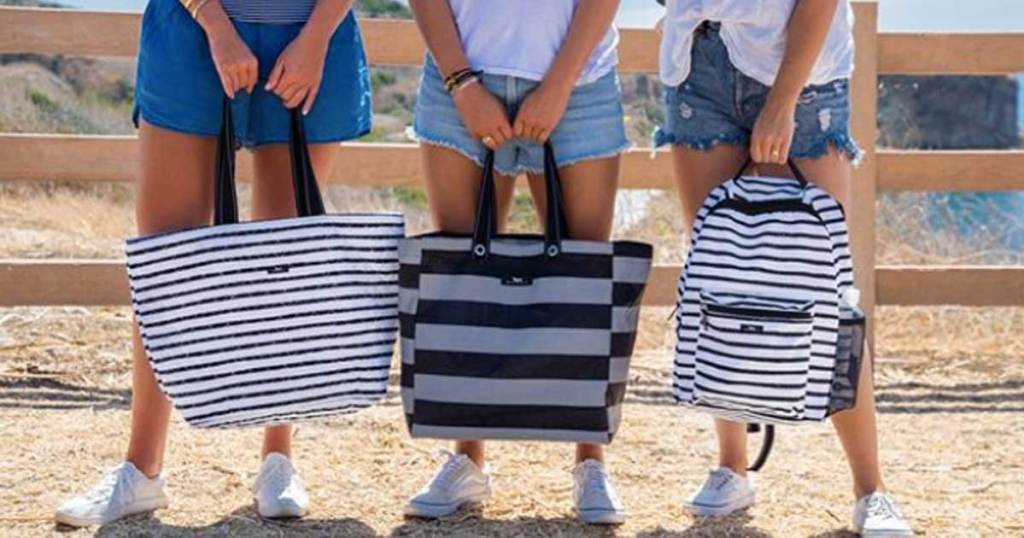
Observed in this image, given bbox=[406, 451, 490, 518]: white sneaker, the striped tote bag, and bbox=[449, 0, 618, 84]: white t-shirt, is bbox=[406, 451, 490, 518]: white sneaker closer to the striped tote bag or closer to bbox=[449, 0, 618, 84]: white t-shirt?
the striped tote bag

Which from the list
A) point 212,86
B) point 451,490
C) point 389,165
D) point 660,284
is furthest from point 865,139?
point 212,86

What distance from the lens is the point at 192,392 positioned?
118 inches

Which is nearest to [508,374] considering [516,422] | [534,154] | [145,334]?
[516,422]

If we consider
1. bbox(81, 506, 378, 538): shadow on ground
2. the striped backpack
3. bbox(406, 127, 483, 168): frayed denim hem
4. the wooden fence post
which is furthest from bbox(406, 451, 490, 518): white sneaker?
the wooden fence post

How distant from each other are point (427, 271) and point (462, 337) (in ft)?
0.50

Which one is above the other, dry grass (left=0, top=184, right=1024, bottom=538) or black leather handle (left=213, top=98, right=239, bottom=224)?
black leather handle (left=213, top=98, right=239, bottom=224)

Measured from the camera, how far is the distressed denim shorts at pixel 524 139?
10.2ft

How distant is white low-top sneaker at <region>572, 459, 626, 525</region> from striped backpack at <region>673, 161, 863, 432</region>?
370 mm

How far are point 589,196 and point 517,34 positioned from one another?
0.38 m

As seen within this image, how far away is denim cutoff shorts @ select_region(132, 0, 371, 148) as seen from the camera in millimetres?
3111

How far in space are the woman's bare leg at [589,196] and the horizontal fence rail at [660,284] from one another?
2.17m

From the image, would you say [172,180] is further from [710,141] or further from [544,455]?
[544,455]

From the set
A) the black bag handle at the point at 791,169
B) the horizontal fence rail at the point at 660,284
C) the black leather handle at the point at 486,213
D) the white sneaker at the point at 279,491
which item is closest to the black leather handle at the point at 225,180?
the black leather handle at the point at 486,213

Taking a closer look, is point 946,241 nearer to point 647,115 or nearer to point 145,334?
point 647,115
